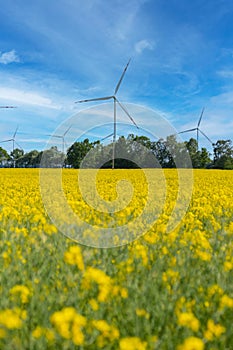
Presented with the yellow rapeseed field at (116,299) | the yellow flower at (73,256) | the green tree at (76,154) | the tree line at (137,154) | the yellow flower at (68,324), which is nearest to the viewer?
the yellow flower at (68,324)

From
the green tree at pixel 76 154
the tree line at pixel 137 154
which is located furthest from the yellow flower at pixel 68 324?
the green tree at pixel 76 154

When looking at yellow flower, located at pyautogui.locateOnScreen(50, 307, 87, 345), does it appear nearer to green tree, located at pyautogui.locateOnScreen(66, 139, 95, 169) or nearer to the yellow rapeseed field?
the yellow rapeseed field

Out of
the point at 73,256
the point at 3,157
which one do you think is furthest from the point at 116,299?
the point at 3,157

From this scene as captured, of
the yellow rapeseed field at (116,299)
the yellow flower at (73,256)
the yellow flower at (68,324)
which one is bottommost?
the yellow rapeseed field at (116,299)

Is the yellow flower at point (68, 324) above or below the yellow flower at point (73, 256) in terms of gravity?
below

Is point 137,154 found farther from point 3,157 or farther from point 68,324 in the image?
point 3,157

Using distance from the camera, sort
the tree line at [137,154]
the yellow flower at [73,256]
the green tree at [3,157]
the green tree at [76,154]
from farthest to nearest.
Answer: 1. the green tree at [3,157]
2. the green tree at [76,154]
3. the tree line at [137,154]
4. the yellow flower at [73,256]

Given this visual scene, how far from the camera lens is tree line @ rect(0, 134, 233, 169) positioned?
5225cm

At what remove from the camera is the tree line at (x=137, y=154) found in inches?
2057

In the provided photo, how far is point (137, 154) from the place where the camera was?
57000 mm

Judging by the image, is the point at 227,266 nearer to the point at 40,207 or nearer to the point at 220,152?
the point at 40,207

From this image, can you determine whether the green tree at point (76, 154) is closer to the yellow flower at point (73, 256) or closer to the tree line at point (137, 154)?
the tree line at point (137, 154)

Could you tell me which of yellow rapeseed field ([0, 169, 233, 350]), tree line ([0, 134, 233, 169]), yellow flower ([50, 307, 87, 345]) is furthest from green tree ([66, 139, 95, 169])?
yellow flower ([50, 307, 87, 345])

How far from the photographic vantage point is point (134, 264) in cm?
431
